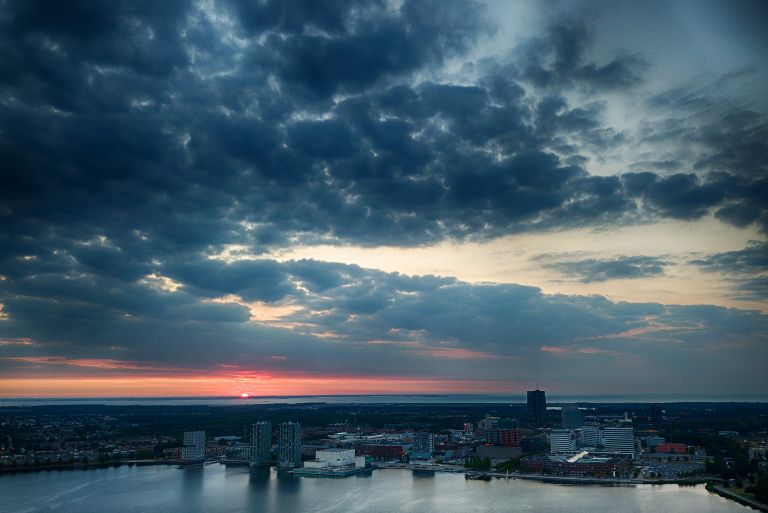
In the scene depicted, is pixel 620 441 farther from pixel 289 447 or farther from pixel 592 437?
pixel 289 447

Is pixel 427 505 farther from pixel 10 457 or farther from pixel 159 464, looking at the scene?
pixel 10 457

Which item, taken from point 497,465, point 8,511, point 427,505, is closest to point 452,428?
point 497,465

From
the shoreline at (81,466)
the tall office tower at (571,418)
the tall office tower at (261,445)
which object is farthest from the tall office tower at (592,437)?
A: the shoreline at (81,466)

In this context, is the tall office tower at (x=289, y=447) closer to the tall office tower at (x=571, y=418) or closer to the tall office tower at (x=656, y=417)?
the tall office tower at (x=571, y=418)

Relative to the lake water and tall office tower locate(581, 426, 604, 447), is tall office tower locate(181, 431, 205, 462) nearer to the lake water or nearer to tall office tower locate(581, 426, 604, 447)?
the lake water

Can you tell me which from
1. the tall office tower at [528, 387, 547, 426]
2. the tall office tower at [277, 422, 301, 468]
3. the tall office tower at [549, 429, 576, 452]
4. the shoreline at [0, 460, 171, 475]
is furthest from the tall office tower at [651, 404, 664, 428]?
the shoreline at [0, 460, 171, 475]

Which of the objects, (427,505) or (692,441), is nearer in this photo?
(427,505)
